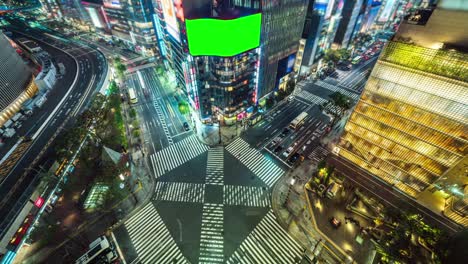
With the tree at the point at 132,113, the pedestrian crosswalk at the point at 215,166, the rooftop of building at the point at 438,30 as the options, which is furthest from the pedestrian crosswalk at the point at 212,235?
the rooftop of building at the point at 438,30

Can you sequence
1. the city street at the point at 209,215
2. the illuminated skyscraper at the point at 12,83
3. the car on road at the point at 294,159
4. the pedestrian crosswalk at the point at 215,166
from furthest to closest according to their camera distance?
the illuminated skyscraper at the point at 12,83 → the car on road at the point at 294,159 → the pedestrian crosswalk at the point at 215,166 → the city street at the point at 209,215

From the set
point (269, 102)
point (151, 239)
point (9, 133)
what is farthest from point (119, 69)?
point (151, 239)

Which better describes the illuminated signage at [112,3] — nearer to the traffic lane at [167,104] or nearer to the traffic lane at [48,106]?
the traffic lane at [48,106]

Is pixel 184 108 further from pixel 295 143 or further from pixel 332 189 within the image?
pixel 332 189

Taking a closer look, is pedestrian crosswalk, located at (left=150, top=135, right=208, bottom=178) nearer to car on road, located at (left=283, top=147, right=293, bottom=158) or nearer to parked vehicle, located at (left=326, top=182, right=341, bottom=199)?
car on road, located at (left=283, top=147, right=293, bottom=158)

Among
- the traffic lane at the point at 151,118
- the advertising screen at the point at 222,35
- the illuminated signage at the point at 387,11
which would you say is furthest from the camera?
the illuminated signage at the point at 387,11

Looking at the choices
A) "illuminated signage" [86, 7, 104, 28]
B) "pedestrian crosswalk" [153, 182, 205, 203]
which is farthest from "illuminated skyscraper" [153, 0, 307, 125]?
"illuminated signage" [86, 7, 104, 28]

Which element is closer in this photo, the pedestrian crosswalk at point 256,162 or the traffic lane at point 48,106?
the pedestrian crosswalk at point 256,162
